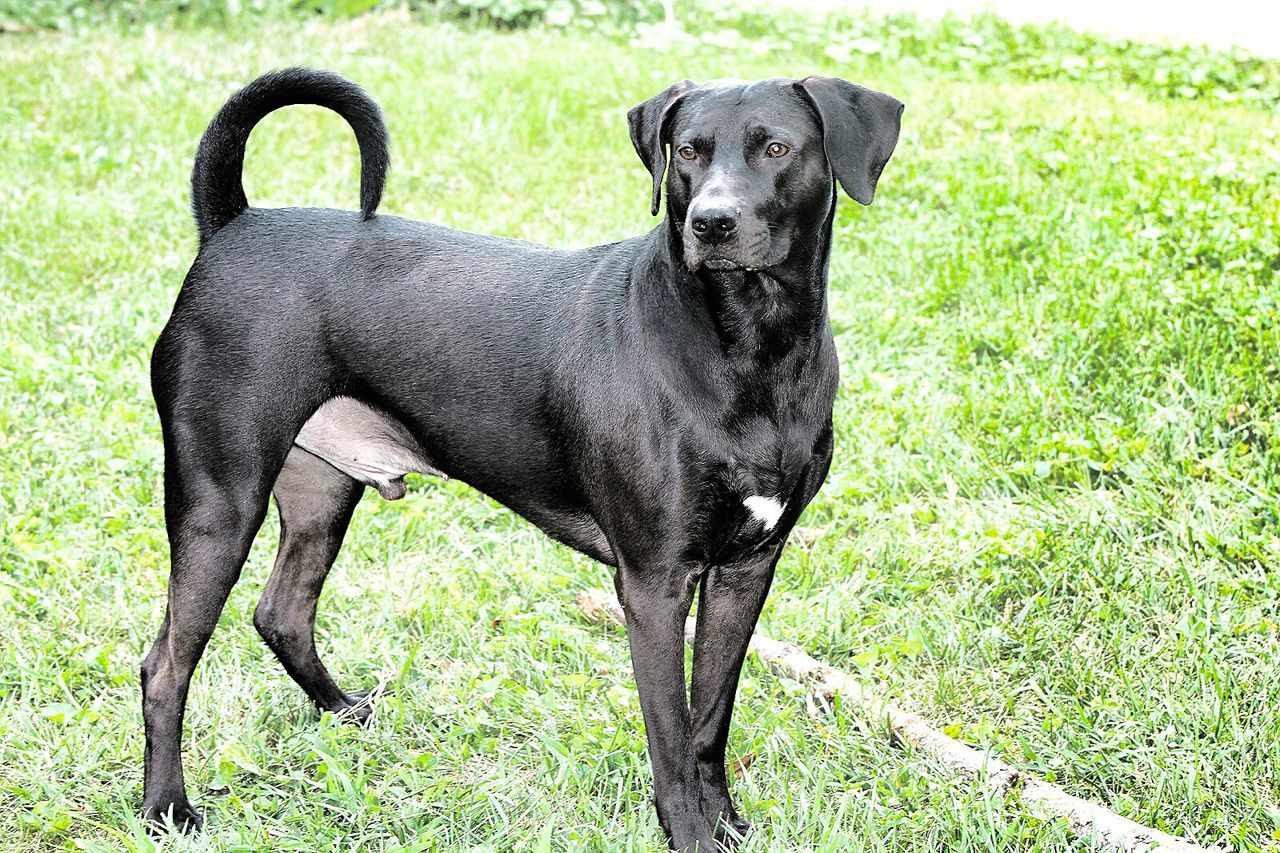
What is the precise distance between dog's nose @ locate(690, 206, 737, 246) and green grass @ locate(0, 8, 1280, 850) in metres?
1.33

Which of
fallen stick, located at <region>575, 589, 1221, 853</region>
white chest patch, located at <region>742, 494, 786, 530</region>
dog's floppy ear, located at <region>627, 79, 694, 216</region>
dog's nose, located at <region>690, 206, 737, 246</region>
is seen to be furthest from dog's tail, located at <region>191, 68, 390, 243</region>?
fallen stick, located at <region>575, 589, 1221, 853</region>

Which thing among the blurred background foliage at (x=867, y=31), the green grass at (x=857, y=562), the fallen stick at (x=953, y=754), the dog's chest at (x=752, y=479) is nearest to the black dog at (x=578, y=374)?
the dog's chest at (x=752, y=479)

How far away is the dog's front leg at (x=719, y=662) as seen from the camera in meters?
3.20

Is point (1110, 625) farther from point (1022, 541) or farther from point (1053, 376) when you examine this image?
point (1053, 376)

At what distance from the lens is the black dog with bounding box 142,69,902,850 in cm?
288

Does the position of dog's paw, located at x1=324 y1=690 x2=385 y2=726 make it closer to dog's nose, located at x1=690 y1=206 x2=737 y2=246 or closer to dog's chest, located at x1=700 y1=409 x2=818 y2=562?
dog's chest, located at x1=700 y1=409 x2=818 y2=562

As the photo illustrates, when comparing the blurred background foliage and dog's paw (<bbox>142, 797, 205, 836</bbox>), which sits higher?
the blurred background foliage

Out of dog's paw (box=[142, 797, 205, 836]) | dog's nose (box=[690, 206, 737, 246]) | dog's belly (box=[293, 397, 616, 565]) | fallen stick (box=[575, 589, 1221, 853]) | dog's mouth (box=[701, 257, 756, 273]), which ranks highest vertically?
dog's nose (box=[690, 206, 737, 246])

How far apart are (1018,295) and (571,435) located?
3.20 meters

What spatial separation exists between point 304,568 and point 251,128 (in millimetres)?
1149

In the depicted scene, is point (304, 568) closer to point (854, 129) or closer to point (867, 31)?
point (854, 129)

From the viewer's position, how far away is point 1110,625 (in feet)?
12.5

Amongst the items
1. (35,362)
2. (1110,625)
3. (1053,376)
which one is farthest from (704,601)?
(35,362)

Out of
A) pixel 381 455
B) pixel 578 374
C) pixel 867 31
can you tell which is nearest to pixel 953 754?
pixel 578 374
